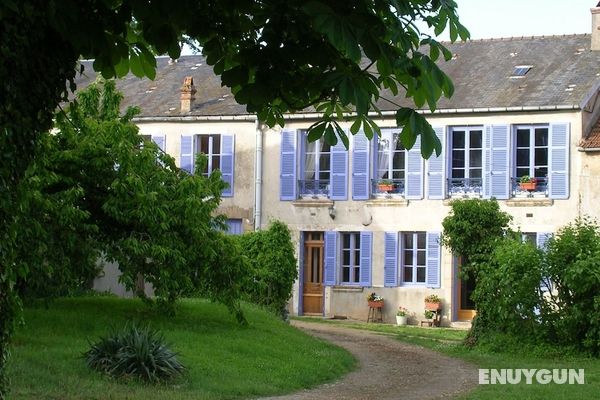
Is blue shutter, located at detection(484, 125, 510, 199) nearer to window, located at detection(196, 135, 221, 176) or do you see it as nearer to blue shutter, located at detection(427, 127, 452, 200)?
blue shutter, located at detection(427, 127, 452, 200)

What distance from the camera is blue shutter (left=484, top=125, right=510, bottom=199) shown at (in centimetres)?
2667

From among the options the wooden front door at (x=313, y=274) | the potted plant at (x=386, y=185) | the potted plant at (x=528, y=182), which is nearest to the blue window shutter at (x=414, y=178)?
the potted plant at (x=386, y=185)

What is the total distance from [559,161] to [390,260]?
204 inches

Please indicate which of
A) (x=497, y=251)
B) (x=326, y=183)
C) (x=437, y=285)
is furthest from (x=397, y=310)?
(x=497, y=251)

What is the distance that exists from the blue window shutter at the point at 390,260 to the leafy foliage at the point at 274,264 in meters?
5.33

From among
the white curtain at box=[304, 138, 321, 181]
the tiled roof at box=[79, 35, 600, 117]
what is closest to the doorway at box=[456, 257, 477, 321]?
the tiled roof at box=[79, 35, 600, 117]

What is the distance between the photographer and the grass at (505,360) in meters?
13.2

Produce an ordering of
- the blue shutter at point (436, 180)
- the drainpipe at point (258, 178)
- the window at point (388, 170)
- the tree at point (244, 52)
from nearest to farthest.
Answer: the tree at point (244, 52), the blue shutter at point (436, 180), the window at point (388, 170), the drainpipe at point (258, 178)

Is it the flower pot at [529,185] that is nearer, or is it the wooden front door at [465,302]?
the flower pot at [529,185]

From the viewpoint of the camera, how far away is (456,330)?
25906 mm

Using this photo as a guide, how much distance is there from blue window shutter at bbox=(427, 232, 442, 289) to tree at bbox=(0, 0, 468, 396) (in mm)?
22565

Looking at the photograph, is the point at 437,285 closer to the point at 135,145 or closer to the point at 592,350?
the point at 592,350

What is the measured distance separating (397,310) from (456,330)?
2343mm

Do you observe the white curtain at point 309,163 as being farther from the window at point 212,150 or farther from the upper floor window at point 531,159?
the upper floor window at point 531,159
